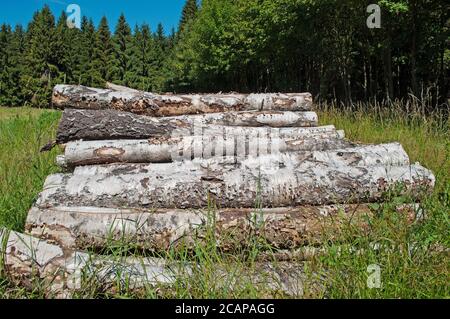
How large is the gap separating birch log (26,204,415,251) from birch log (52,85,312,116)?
103 inches

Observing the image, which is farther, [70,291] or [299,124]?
[299,124]

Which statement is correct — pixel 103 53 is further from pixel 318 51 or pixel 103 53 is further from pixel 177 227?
pixel 177 227

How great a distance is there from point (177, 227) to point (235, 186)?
574mm

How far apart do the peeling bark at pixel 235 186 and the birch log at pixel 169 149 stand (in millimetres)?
622

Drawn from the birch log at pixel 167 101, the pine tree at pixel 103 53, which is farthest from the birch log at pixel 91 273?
the pine tree at pixel 103 53

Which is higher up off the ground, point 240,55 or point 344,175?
point 240,55

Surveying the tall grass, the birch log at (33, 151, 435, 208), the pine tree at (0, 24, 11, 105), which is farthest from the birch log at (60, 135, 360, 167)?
the pine tree at (0, 24, 11, 105)

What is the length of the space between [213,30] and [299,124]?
23589 millimetres

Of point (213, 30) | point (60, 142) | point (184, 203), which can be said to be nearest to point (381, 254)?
point (184, 203)

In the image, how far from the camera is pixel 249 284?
2.47 metres

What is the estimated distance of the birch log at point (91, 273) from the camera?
254 cm

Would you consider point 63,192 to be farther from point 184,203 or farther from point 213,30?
point 213,30

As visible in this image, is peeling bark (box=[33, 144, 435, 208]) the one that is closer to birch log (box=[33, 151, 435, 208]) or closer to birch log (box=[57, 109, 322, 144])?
birch log (box=[33, 151, 435, 208])

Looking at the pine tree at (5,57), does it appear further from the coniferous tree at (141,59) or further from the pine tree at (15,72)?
the coniferous tree at (141,59)
